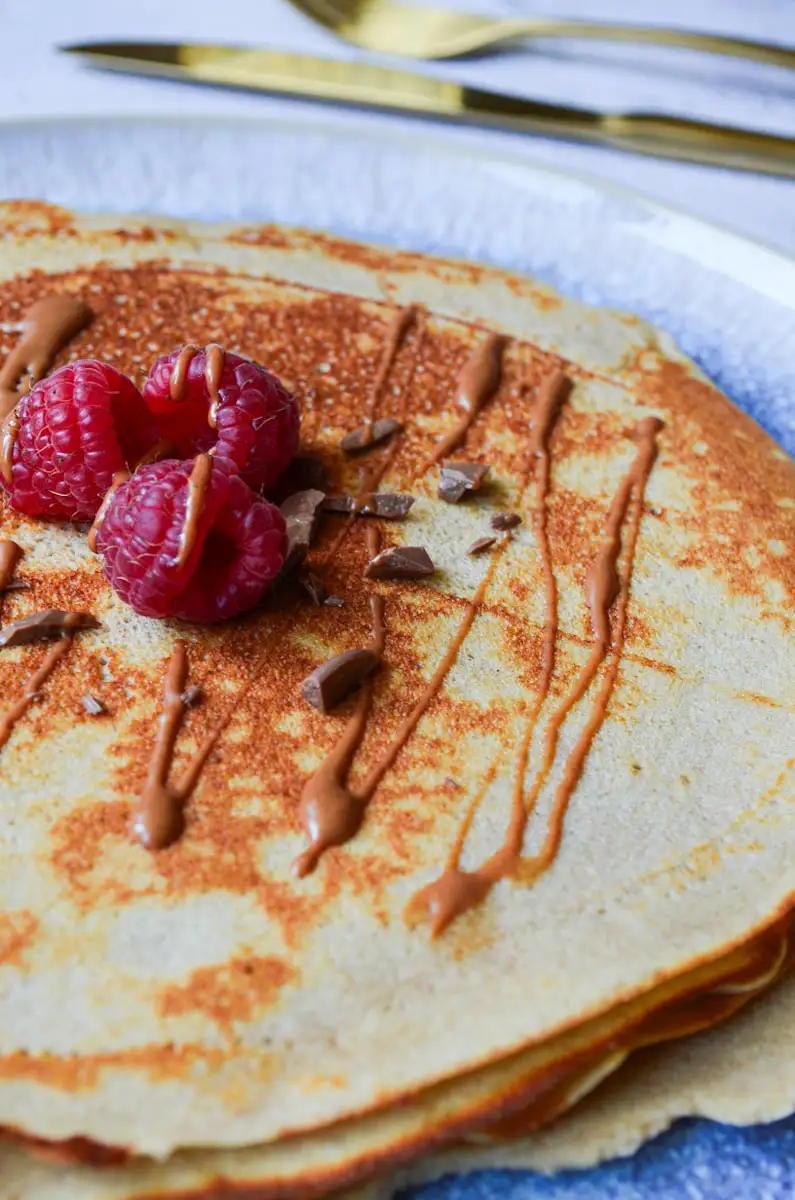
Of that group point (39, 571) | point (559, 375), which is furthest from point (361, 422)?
point (39, 571)

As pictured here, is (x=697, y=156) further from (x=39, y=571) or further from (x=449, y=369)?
(x=39, y=571)

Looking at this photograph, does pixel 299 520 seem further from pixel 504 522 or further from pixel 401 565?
pixel 504 522

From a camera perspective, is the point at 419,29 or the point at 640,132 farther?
the point at 419,29

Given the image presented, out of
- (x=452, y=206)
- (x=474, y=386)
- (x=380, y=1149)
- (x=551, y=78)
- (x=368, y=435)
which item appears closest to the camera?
(x=380, y=1149)

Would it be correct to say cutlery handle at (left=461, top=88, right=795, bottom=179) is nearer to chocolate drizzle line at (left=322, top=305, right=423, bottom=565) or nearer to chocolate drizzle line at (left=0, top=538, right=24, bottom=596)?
chocolate drizzle line at (left=322, top=305, right=423, bottom=565)

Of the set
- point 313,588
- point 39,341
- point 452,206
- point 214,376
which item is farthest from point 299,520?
point 452,206

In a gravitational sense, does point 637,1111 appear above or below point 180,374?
below

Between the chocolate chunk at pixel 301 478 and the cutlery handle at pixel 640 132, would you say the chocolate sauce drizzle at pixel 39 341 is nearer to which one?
the chocolate chunk at pixel 301 478
